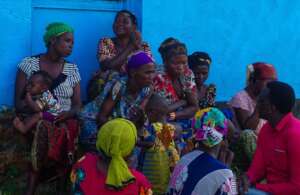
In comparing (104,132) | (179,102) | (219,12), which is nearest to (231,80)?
(219,12)

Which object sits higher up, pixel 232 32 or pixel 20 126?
pixel 232 32

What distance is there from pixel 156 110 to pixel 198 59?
1674 millimetres

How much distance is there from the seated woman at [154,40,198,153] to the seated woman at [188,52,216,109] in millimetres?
436

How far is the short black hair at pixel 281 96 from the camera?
213 inches

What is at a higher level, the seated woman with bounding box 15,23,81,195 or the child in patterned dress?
the seated woman with bounding box 15,23,81,195

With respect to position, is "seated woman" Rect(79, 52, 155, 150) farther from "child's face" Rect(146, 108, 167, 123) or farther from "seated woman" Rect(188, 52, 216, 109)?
"seated woman" Rect(188, 52, 216, 109)

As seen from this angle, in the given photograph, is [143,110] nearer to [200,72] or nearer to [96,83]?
[96,83]

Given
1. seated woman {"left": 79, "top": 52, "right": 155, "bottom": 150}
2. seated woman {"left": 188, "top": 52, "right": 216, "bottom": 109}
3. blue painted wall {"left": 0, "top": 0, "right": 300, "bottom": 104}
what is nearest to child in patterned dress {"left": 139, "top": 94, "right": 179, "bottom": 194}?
seated woman {"left": 79, "top": 52, "right": 155, "bottom": 150}

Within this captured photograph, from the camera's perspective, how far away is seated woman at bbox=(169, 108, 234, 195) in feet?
14.8

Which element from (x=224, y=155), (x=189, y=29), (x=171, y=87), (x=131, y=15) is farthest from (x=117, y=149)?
(x=189, y=29)

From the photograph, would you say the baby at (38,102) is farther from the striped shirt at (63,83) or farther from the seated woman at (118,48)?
the seated woman at (118,48)

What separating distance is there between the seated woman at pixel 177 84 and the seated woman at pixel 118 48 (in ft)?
1.15

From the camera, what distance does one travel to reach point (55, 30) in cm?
681

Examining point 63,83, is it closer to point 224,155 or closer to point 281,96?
point 224,155
